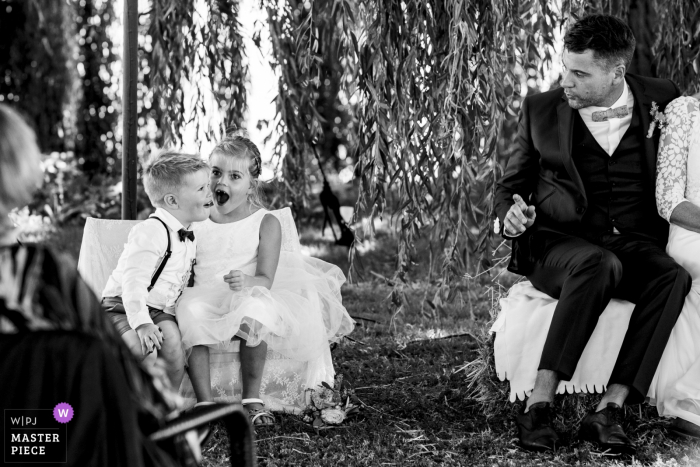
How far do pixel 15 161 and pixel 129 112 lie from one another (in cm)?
257

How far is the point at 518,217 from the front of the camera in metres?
3.03

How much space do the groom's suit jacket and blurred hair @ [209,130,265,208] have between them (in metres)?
0.96

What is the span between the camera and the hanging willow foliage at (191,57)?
446cm

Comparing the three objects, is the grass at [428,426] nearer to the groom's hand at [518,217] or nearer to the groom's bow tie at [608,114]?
the groom's hand at [518,217]

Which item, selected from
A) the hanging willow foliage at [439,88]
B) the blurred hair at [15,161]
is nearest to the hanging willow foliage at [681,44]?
the hanging willow foliage at [439,88]

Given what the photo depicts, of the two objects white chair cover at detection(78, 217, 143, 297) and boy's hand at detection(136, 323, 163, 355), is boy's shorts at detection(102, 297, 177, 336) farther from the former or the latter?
white chair cover at detection(78, 217, 143, 297)

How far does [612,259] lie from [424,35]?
4.30 ft

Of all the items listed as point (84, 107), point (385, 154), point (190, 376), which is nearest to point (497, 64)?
point (385, 154)

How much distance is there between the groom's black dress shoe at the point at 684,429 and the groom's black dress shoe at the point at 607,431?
216 millimetres

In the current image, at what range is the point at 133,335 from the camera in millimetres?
2836

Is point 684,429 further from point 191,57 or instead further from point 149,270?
point 191,57

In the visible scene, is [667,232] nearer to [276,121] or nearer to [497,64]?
[497,64]

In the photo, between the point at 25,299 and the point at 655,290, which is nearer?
the point at 25,299

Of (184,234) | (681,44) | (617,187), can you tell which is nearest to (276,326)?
(184,234)
